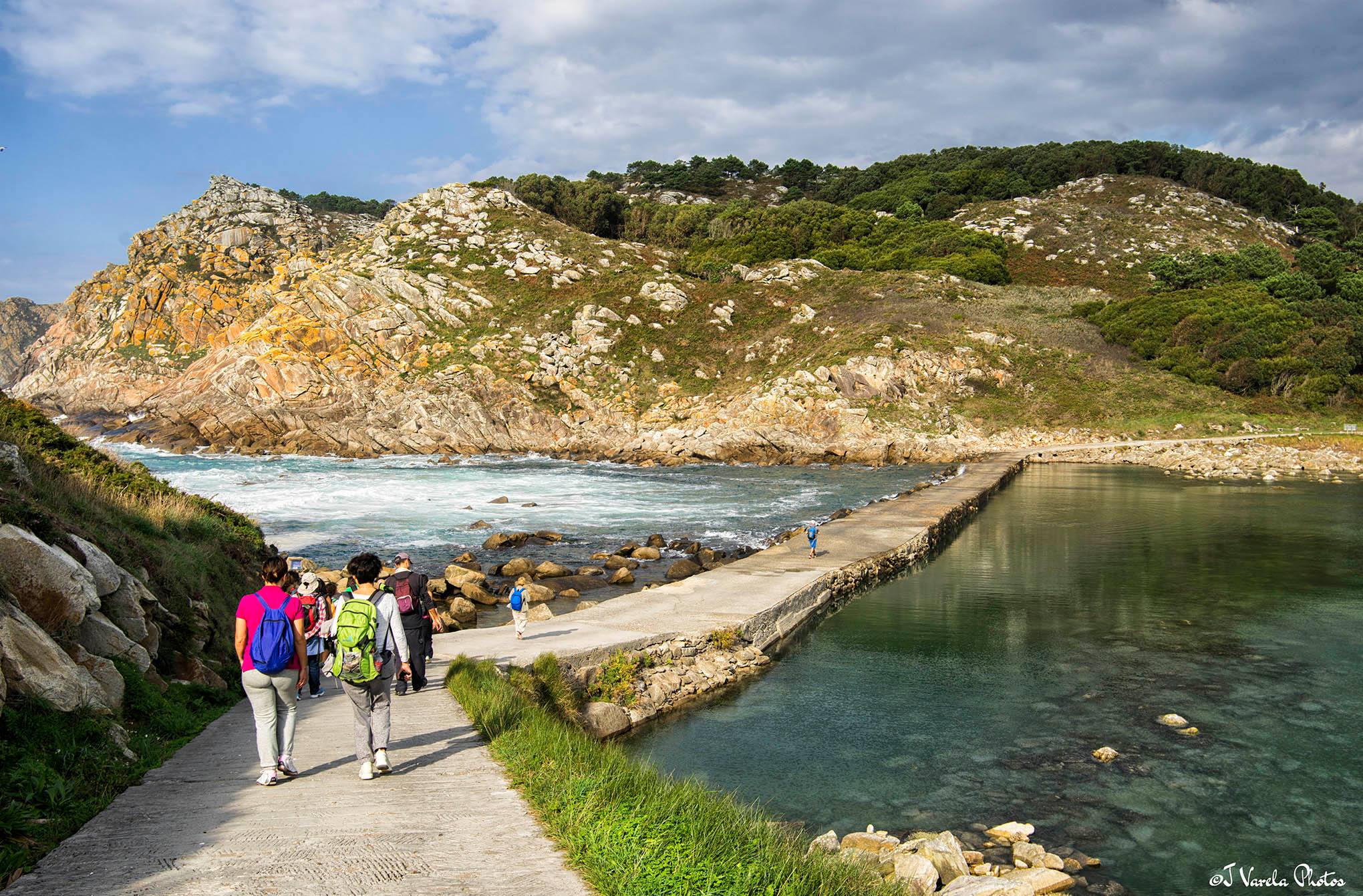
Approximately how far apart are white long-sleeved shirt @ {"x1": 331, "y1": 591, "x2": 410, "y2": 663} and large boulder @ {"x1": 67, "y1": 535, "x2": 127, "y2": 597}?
4.13 meters

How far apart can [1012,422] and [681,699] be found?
5420 centimetres

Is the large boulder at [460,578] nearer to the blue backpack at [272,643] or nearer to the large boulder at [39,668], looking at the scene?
the large boulder at [39,668]

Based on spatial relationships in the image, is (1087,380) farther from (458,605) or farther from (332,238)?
(332,238)

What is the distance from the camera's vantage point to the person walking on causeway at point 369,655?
23.7 ft

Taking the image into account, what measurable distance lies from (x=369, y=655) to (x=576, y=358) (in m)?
65.5

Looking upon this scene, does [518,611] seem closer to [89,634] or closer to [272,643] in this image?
[89,634]

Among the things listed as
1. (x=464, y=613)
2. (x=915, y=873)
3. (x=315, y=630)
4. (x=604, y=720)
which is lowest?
(x=604, y=720)

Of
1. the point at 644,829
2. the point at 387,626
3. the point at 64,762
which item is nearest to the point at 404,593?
the point at 387,626

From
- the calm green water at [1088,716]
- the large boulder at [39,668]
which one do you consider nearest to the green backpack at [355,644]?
the large boulder at [39,668]

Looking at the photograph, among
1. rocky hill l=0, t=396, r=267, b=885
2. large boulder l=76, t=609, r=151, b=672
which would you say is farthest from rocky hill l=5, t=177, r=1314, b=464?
large boulder l=76, t=609, r=151, b=672

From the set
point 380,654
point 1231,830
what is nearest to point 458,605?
point 380,654

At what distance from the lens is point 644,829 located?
612 centimetres

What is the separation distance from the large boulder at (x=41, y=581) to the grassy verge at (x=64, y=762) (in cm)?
87

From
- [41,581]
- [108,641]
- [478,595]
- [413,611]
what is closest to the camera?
[41,581]
